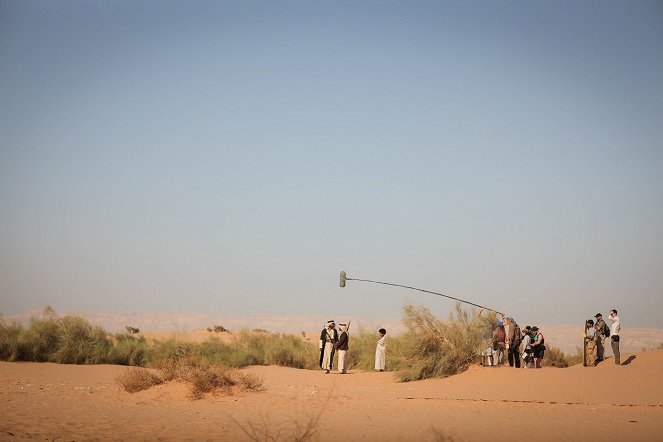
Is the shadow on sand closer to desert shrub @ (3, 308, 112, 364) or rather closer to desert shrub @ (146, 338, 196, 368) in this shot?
desert shrub @ (146, 338, 196, 368)

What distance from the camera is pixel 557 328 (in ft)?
424

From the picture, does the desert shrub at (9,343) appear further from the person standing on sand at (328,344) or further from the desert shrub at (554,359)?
the desert shrub at (554,359)

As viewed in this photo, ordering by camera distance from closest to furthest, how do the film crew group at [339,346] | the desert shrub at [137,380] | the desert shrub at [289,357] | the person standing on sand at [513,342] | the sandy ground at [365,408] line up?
the sandy ground at [365,408], the desert shrub at [137,380], the person standing on sand at [513,342], the film crew group at [339,346], the desert shrub at [289,357]

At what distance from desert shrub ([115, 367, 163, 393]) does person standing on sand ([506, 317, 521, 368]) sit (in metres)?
13.7

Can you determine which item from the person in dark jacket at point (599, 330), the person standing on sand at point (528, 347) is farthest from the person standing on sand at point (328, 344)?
the person in dark jacket at point (599, 330)

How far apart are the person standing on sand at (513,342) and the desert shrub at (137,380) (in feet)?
45.0

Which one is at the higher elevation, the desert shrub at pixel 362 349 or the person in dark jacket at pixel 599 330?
the person in dark jacket at pixel 599 330

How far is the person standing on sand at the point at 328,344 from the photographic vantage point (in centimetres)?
3189

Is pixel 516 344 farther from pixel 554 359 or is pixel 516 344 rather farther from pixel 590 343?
pixel 554 359

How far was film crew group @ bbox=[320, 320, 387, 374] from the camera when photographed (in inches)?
1246

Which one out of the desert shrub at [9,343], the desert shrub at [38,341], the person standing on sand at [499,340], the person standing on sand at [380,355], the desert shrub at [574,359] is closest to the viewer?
the person standing on sand at [499,340]

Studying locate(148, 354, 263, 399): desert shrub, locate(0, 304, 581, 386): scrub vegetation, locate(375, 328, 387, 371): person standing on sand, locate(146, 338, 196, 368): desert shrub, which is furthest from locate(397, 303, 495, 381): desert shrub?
locate(146, 338, 196, 368): desert shrub

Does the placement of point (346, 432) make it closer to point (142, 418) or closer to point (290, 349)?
point (142, 418)

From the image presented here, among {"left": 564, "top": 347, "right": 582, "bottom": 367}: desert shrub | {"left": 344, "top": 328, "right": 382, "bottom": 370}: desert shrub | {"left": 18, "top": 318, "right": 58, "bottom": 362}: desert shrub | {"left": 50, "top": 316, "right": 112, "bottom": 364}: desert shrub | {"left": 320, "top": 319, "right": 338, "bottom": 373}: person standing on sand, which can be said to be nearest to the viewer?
{"left": 18, "top": 318, "right": 58, "bottom": 362}: desert shrub
